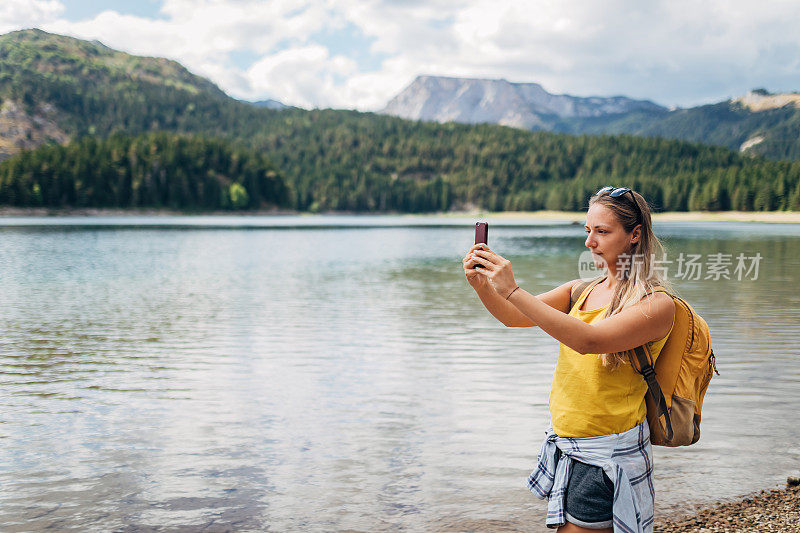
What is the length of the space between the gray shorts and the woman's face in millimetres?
996

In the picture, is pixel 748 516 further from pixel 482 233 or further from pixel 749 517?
pixel 482 233

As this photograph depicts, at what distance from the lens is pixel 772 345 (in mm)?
15766

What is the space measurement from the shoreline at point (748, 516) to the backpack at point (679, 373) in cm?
341

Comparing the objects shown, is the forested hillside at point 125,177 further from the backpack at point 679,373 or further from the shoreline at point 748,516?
the backpack at point 679,373

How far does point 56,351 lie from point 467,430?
11.1 meters

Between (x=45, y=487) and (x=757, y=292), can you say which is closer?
(x=45, y=487)

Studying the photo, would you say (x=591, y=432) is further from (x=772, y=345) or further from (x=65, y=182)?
(x=65, y=182)

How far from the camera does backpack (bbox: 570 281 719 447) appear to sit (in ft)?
10.4

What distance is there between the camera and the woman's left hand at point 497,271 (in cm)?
292

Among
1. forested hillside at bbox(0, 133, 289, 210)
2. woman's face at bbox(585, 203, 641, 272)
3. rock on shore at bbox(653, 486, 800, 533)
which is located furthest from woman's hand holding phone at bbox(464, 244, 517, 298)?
forested hillside at bbox(0, 133, 289, 210)

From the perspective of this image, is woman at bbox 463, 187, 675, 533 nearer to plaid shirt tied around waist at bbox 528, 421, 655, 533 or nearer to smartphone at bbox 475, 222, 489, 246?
plaid shirt tied around waist at bbox 528, 421, 655, 533

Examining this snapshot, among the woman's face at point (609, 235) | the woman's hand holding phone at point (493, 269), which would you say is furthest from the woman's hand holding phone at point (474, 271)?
the woman's face at point (609, 235)

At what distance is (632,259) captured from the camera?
3273 mm

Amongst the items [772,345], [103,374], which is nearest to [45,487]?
[103,374]
